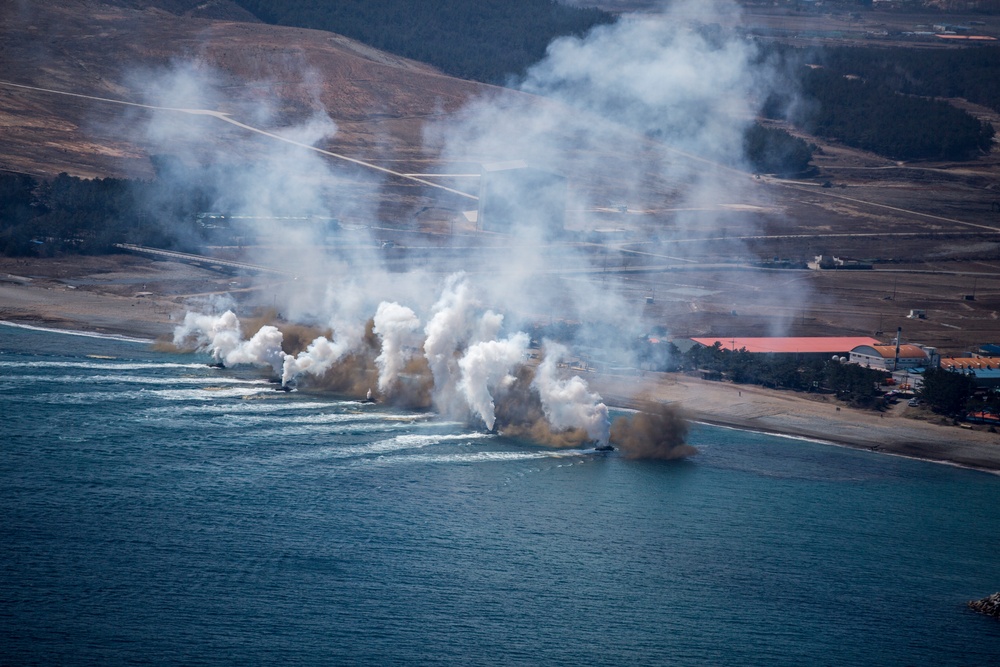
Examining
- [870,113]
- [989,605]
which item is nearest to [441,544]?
[989,605]

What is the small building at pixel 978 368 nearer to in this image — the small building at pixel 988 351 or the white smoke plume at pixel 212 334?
the small building at pixel 988 351

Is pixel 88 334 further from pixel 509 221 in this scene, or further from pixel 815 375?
pixel 815 375

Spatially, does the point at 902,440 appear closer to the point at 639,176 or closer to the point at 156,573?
the point at 156,573

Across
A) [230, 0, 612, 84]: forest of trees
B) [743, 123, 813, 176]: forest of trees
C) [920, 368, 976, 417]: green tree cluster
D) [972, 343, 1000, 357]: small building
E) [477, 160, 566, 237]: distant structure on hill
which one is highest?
[230, 0, 612, 84]: forest of trees

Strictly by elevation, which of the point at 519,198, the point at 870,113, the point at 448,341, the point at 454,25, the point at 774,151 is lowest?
the point at 448,341

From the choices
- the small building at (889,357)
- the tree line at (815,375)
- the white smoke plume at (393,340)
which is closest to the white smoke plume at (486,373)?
the white smoke plume at (393,340)

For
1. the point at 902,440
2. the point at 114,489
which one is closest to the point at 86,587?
the point at 114,489

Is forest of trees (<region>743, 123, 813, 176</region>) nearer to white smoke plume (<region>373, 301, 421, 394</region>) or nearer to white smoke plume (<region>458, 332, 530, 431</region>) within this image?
white smoke plume (<region>373, 301, 421, 394</region>)

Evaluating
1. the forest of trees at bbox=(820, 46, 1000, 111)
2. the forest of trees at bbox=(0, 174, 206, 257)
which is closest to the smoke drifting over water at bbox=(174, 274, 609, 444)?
the forest of trees at bbox=(0, 174, 206, 257)
